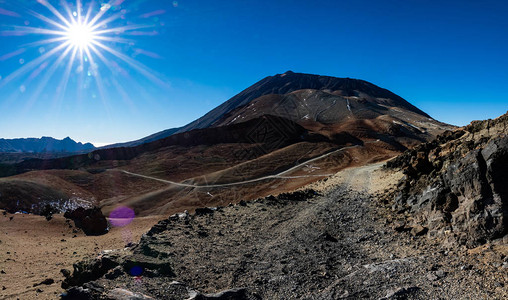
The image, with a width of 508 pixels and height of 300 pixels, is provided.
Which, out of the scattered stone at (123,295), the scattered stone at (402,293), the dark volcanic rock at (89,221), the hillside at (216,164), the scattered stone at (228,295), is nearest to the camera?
the scattered stone at (402,293)

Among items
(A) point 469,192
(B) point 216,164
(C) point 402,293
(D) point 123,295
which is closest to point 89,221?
(D) point 123,295

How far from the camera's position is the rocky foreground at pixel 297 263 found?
23.4ft

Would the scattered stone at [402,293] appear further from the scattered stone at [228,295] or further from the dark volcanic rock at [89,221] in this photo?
the dark volcanic rock at [89,221]

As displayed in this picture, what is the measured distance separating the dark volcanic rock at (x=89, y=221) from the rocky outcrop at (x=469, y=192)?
79.1 feet

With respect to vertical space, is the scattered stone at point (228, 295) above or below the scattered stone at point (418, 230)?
below

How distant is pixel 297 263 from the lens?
33.2 feet

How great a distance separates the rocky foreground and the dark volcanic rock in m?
13.1

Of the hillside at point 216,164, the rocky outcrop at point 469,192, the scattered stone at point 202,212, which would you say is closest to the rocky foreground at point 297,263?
the rocky outcrop at point 469,192

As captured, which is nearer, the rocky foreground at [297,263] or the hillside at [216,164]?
the rocky foreground at [297,263]

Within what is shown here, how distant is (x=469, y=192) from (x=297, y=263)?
21.3ft

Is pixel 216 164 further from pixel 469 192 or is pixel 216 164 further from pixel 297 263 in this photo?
pixel 469 192

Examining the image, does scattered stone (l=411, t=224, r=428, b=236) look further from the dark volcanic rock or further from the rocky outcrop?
the dark volcanic rock

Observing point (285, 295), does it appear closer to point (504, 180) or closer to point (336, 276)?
point (336, 276)

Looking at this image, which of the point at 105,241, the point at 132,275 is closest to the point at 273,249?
the point at 132,275
